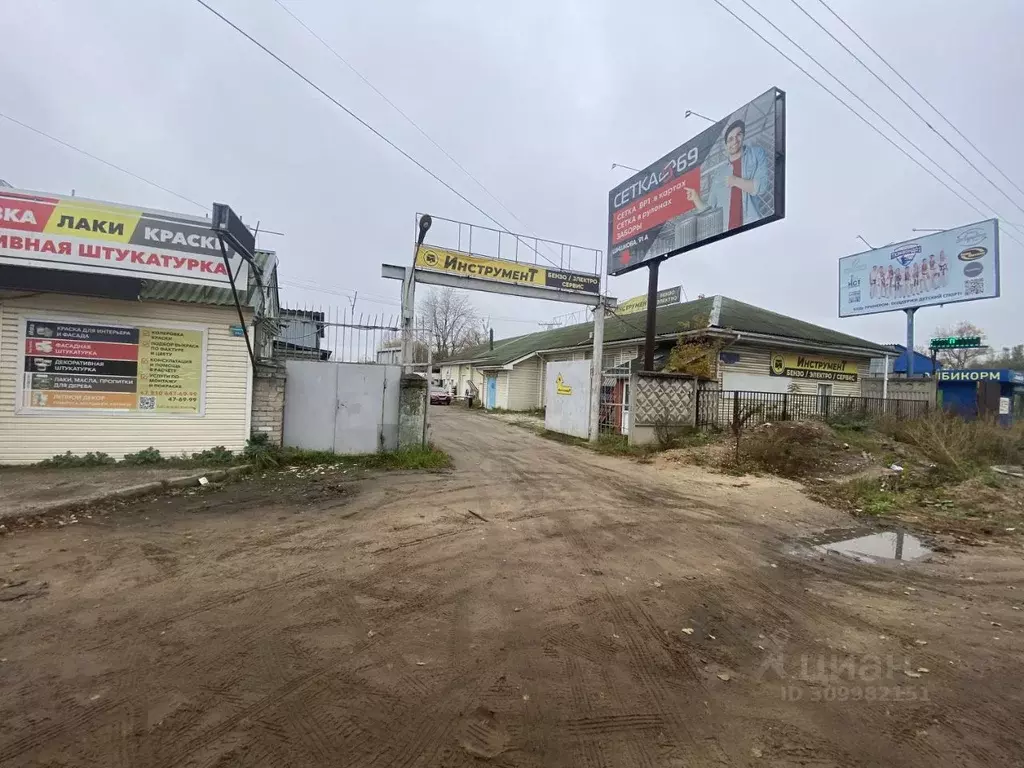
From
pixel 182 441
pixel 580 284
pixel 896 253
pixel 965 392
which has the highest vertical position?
pixel 896 253

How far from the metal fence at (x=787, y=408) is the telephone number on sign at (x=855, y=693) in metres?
10.4

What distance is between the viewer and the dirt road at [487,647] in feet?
8.82

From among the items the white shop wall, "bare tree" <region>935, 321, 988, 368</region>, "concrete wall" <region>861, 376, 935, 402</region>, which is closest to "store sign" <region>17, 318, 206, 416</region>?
the white shop wall

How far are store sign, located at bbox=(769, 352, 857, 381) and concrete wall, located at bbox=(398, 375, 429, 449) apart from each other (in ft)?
46.5

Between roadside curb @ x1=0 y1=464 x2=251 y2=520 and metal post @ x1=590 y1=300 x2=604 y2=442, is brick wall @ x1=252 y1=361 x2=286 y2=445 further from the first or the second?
metal post @ x1=590 y1=300 x2=604 y2=442

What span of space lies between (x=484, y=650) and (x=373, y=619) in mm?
974

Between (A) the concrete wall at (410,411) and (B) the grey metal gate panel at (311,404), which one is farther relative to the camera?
(A) the concrete wall at (410,411)

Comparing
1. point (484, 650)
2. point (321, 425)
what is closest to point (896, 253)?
point (321, 425)

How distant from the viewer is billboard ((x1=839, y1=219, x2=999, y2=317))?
1978cm

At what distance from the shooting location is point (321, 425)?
36.1 feet

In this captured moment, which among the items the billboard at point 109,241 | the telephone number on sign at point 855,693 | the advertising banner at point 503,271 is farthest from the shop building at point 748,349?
the telephone number on sign at point 855,693

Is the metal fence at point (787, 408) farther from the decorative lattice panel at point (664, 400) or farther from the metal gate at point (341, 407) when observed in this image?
the metal gate at point (341, 407)

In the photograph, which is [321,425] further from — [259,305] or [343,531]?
[343,531]

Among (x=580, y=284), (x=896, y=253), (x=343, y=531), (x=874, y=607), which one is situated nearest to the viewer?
(x=874, y=607)
